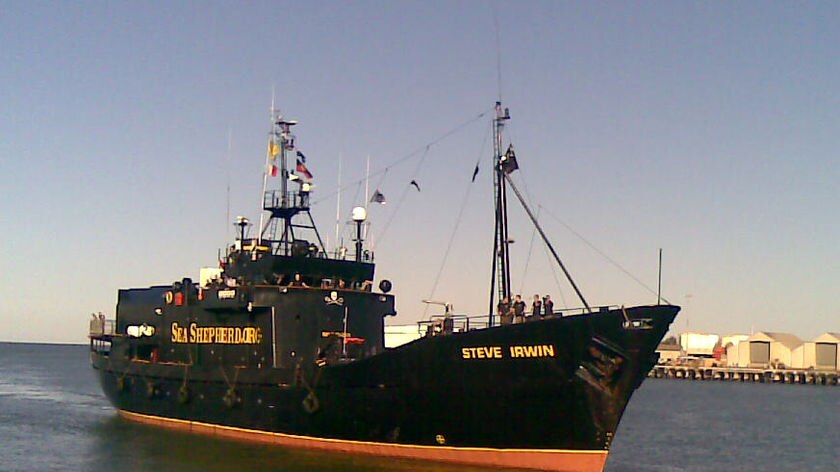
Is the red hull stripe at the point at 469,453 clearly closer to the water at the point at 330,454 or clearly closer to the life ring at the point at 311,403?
the water at the point at 330,454

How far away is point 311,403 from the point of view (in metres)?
29.1

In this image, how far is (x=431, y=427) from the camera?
27.1m

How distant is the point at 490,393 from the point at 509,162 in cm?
805

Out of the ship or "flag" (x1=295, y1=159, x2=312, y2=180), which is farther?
"flag" (x1=295, y1=159, x2=312, y2=180)

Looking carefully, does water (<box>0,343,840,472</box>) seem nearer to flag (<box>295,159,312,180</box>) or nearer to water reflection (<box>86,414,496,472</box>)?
water reflection (<box>86,414,496,472</box>)

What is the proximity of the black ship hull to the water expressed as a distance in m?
0.82

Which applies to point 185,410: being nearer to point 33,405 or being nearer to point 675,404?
point 33,405

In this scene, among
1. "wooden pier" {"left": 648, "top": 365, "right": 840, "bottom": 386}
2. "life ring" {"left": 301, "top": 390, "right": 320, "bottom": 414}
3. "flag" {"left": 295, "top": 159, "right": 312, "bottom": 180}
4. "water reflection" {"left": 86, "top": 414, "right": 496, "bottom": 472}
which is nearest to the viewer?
"water reflection" {"left": 86, "top": 414, "right": 496, "bottom": 472}

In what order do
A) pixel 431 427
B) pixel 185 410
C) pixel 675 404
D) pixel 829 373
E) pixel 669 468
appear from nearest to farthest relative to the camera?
pixel 431 427 < pixel 669 468 < pixel 185 410 < pixel 675 404 < pixel 829 373

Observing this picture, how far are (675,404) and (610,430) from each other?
45.4 m

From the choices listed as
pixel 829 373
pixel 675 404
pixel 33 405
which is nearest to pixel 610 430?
pixel 33 405

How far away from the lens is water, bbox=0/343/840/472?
2931 cm

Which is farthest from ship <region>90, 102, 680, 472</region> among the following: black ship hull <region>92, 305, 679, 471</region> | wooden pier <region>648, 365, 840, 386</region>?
wooden pier <region>648, 365, 840, 386</region>

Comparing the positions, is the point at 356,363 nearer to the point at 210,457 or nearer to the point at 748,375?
the point at 210,457
